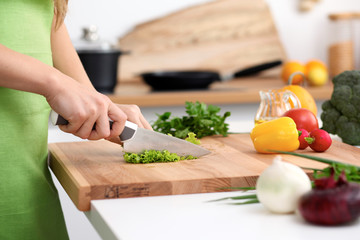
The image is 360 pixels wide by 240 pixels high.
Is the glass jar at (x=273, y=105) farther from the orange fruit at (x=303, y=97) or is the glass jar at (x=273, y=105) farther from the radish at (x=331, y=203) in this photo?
the radish at (x=331, y=203)

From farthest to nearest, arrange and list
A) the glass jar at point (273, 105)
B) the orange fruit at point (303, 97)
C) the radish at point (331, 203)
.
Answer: the orange fruit at point (303, 97) → the glass jar at point (273, 105) → the radish at point (331, 203)

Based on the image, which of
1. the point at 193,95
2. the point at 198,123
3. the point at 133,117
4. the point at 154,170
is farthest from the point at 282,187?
the point at 193,95

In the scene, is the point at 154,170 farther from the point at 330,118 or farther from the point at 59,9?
the point at 330,118

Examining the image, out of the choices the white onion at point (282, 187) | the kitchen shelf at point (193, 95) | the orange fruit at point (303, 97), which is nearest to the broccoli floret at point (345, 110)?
the orange fruit at point (303, 97)

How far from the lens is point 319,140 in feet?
4.20

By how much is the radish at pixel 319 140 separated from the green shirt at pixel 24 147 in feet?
1.88

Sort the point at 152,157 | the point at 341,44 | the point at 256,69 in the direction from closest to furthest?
the point at 152,157 → the point at 256,69 → the point at 341,44

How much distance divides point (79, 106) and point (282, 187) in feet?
1.35

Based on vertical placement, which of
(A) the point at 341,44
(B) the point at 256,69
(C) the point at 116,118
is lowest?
(B) the point at 256,69

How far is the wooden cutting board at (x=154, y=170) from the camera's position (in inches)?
39.4

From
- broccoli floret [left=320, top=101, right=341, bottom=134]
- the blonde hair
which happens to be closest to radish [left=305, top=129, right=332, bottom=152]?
broccoli floret [left=320, top=101, right=341, bottom=134]

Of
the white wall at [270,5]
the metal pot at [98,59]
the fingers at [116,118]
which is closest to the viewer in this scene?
the fingers at [116,118]

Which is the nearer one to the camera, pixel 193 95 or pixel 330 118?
pixel 330 118

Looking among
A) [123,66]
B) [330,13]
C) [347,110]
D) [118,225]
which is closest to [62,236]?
[118,225]
